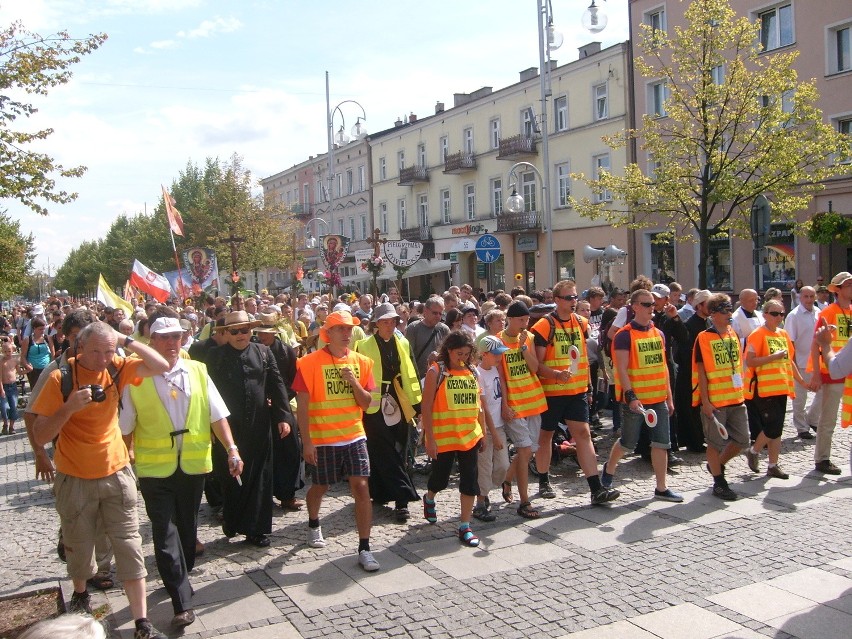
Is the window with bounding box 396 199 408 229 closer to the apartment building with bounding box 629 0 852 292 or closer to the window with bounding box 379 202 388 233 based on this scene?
the window with bounding box 379 202 388 233

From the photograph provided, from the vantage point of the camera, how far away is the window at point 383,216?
50969 millimetres

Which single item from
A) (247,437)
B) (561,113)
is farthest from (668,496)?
(561,113)

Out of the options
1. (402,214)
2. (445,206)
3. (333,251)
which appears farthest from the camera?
(402,214)

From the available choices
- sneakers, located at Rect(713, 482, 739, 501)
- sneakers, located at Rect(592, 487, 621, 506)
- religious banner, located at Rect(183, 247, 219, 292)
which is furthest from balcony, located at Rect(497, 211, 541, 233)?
sneakers, located at Rect(592, 487, 621, 506)

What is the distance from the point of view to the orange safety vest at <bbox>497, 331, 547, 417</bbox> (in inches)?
270

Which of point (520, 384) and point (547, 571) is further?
point (520, 384)

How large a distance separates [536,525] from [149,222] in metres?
58.2

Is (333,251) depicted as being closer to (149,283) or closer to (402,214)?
(149,283)

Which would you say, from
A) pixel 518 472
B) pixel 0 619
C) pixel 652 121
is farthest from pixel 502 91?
pixel 0 619

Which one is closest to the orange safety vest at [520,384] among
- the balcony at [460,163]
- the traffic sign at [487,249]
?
the traffic sign at [487,249]

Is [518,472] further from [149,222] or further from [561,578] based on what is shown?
[149,222]

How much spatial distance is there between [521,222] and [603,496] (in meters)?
30.0

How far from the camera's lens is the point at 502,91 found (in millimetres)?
38219

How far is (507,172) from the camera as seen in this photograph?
38.9 meters
